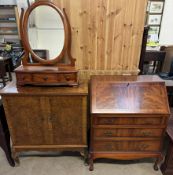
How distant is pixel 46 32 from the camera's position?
165 cm

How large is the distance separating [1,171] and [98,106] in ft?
4.14

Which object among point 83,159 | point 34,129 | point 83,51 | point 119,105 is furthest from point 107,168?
point 83,51

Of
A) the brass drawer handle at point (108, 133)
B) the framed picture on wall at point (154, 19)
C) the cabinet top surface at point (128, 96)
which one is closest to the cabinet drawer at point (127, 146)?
the brass drawer handle at point (108, 133)

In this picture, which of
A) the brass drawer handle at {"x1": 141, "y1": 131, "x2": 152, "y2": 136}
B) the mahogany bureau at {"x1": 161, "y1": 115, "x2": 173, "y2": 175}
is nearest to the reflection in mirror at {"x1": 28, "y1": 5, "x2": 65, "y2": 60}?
the brass drawer handle at {"x1": 141, "y1": 131, "x2": 152, "y2": 136}

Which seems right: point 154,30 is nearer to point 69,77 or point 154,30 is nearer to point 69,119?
point 69,77

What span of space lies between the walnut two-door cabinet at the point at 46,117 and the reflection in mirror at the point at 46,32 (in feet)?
1.26

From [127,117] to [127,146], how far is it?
1.18 ft

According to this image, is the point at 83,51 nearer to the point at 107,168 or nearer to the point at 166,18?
the point at 107,168

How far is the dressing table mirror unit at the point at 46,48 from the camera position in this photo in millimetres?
1526

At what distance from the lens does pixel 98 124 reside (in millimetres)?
1564

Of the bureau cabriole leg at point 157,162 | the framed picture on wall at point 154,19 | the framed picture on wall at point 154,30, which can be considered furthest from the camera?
the framed picture on wall at point 154,30

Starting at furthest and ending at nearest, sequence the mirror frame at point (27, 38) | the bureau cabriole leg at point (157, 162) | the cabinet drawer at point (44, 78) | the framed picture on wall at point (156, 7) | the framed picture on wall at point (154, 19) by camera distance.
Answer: the framed picture on wall at point (154, 19) < the framed picture on wall at point (156, 7) < the bureau cabriole leg at point (157, 162) < the cabinet drawer at point (44, 78) < the mirror frame at point (27, 38)

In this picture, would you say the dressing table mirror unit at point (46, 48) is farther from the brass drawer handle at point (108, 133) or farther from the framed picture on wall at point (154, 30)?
the framed picture on wall at point (154, 30)

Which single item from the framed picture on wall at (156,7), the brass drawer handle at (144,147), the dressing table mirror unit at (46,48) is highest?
the framed picture on wall at (156,7)
